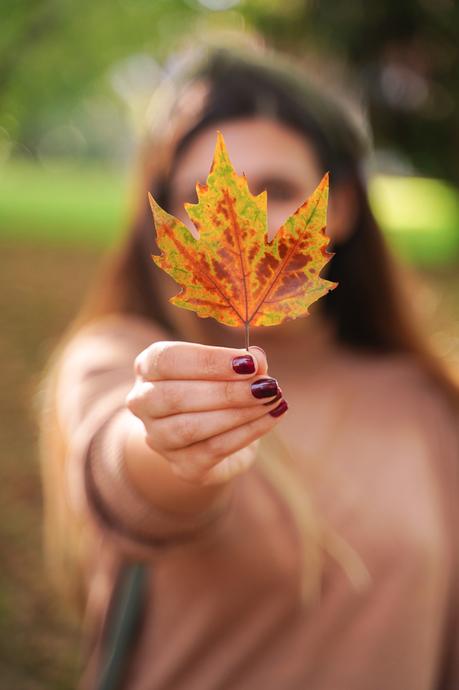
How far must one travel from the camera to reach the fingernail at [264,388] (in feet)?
2.17

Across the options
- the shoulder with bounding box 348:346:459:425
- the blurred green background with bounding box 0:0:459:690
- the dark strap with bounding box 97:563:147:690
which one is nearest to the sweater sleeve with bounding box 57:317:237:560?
the dark strap with bounding box 97:563:147:690

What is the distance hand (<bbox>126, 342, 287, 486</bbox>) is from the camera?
67cm

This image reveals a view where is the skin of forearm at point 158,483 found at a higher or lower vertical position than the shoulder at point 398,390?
higher

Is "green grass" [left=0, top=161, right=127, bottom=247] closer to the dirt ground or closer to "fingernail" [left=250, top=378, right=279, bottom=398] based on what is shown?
the dirt ground

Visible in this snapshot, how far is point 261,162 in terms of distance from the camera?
1.41 metres

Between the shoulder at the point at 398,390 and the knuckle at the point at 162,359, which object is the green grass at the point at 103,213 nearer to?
the shoulder at the point at 398,390

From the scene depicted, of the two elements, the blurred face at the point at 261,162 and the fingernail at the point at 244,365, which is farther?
the blurred face at the point at 261,162

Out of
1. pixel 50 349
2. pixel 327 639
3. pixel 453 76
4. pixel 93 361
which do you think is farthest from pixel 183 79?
pixel 453 76

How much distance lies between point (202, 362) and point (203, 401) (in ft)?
0.13

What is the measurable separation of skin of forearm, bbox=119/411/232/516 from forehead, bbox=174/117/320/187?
604mm

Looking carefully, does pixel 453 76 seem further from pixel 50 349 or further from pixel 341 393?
pixel 341 393

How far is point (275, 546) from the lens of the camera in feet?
4.59

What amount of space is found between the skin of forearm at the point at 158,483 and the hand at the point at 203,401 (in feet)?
0.65

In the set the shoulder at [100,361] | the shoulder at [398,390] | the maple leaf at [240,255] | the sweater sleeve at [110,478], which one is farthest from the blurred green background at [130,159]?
the maple leaf at [240,255]
